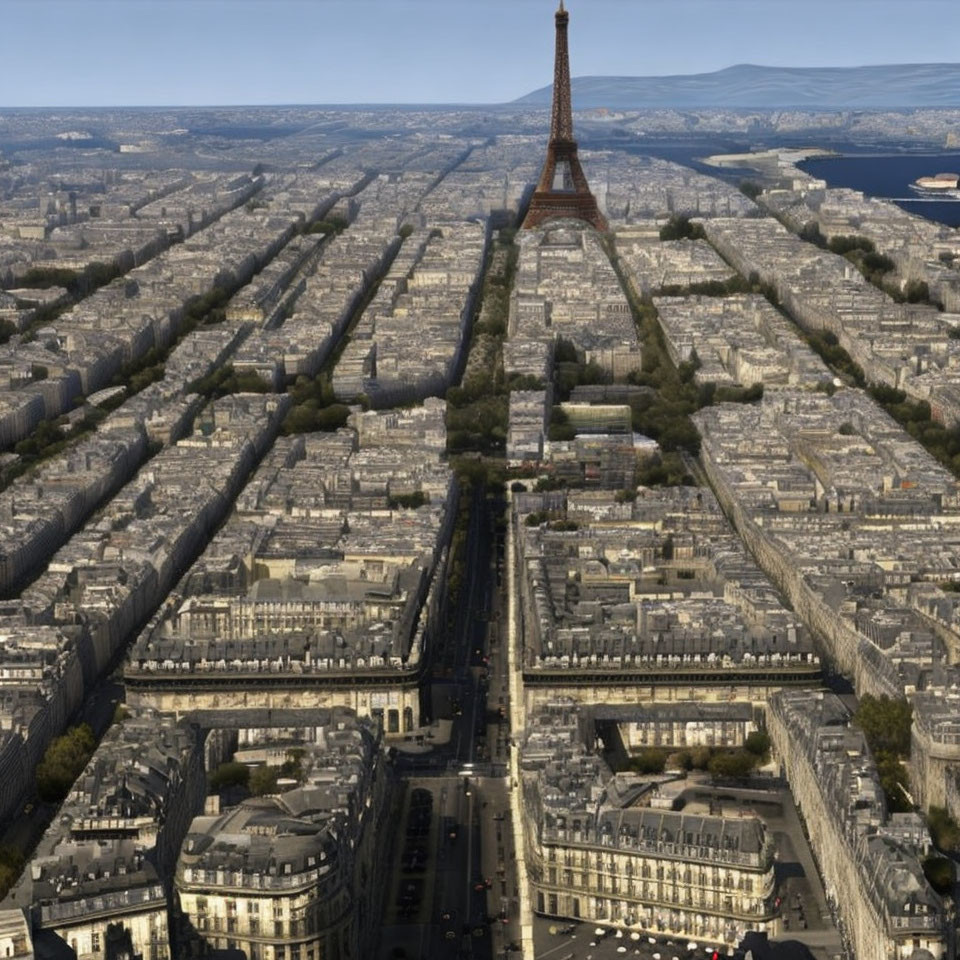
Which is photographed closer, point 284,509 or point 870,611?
point 870,611

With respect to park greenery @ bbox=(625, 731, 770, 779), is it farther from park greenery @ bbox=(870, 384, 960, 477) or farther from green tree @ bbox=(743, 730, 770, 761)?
park greenery @ bbox=(870, 384, 960, 477)

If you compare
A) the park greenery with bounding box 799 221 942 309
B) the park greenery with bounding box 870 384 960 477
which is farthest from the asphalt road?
the park greenery with bounding box 799 221 942 309

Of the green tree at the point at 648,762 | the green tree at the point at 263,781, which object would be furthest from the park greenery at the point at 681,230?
the green tree at the point at 263,781

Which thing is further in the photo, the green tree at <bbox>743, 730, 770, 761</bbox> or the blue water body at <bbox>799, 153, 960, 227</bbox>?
the blue water body at <bbox>799, 153, 960, 227</bbox>

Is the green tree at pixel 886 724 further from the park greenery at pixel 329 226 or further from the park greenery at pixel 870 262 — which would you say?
the park greenery at pixel 329 226

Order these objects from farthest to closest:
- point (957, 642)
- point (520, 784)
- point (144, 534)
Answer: point (144, 534), point (957, 642), point (520, 784)

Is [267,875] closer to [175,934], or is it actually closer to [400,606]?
[175,934]

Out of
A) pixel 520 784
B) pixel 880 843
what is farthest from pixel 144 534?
pixel 880 843
